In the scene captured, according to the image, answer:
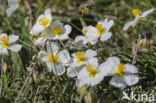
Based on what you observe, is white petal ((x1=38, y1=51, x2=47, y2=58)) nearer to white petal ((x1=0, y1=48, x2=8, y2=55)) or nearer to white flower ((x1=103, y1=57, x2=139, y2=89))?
white petal ((x1=0, y1=48, x2=8, y2=55))

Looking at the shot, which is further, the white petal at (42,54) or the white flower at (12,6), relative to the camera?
the white flower at (12,6)

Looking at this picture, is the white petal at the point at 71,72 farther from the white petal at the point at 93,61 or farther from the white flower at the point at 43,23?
the white flower at the point at 43,23

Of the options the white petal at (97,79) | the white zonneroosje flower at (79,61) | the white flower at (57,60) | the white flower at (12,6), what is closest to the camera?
the white petal at (97,79)

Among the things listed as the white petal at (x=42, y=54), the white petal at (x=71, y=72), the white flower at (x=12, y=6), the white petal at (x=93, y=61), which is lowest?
the white petal at (x=71, y=72)

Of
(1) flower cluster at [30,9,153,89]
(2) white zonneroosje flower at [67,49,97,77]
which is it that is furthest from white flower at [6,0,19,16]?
(2) white zonneroosje flower at [67,49,97,77]

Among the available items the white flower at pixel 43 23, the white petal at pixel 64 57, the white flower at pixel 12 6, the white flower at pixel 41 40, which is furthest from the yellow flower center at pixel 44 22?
the white flower at pixel 12 6

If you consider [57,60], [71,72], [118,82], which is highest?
[57,60]

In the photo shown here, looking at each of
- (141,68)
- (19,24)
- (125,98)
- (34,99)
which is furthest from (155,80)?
(19,24)

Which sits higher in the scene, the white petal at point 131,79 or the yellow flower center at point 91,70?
the yellow flower center at point 91,70

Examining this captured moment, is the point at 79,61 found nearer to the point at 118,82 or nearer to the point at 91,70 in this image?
the point at 91,70

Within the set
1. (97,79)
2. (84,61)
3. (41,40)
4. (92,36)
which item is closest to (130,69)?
(97,79)

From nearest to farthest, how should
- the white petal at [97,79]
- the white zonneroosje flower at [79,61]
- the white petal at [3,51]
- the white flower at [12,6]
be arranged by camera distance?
1. the white petal at [97,79]
2. the white zonneroosje flower at [79,61]
3. the white petal at [3,51]
4. the white flower at [12,6]
